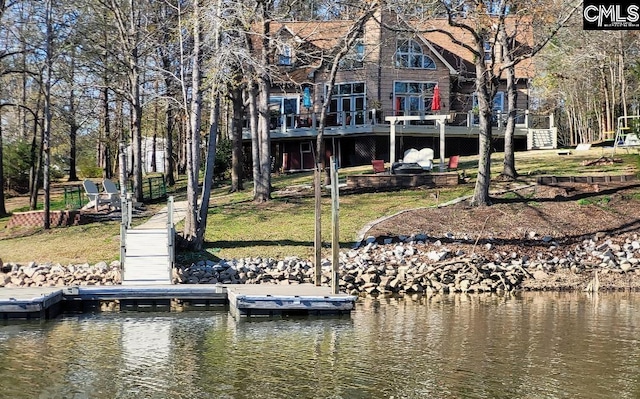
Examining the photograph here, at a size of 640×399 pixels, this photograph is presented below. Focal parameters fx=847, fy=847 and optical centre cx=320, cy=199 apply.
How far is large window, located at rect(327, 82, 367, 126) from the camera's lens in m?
43.4

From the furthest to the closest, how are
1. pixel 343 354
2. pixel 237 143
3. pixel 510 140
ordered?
1. pixel 237 143
2. pixel 510 140
3. pixel 343 354

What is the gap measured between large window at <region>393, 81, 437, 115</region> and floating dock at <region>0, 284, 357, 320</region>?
24485 millimetres

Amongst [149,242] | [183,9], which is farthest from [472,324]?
[183,9]

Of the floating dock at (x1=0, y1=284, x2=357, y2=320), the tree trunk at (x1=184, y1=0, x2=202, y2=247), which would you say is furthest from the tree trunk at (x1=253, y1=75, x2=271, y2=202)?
the floating dock at (x1=0, y1=284, x2=357, y2=320)

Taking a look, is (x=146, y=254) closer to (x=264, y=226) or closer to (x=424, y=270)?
(x=264, y=226)

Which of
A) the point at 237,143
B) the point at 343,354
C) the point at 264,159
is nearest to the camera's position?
the point at 343,354

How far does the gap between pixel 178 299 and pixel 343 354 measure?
23.3 ft

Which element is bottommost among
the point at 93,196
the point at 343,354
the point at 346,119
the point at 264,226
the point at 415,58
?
the point at 343,354

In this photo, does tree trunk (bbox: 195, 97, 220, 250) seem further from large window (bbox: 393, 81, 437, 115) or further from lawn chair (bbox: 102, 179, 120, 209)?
large window (bbox: 393, 81, 437, 115)

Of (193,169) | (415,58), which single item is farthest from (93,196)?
(415,58)

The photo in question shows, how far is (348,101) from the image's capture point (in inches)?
1738

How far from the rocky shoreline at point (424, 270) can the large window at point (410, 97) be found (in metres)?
20.1

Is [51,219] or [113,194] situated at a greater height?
[113,194]

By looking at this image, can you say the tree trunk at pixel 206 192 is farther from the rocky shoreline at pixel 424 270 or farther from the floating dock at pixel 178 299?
the floating dock at pixel 178 299
